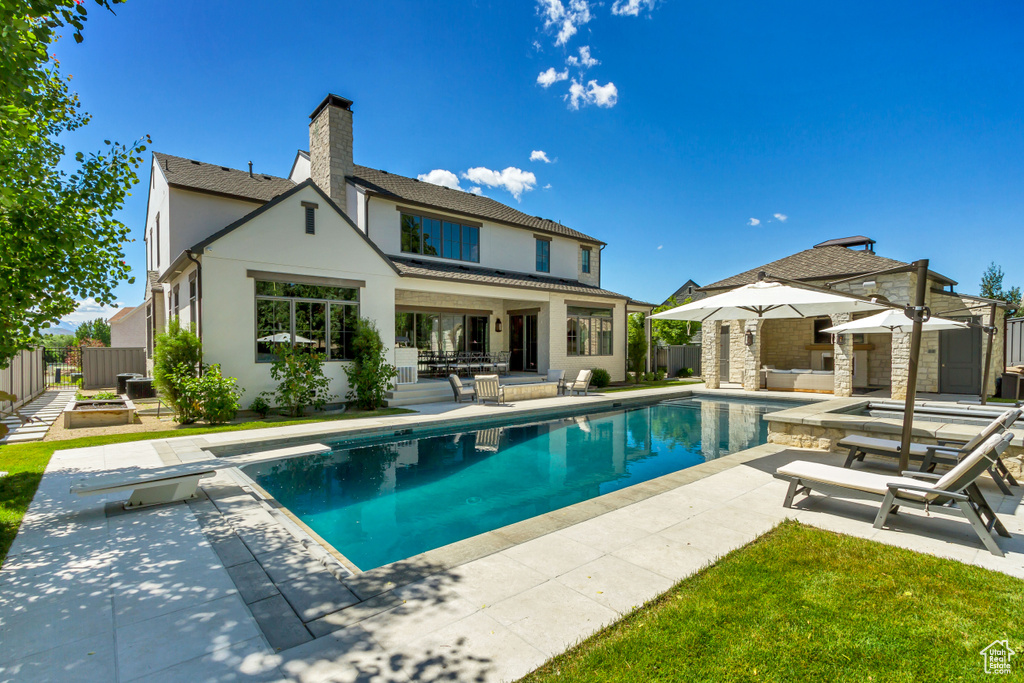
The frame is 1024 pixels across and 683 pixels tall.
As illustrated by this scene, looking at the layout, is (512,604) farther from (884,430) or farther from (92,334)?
(92,334)

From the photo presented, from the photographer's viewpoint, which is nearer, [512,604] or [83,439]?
[512,604]

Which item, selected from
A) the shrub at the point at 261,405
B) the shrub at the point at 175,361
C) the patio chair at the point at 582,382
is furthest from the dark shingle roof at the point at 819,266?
the shrub at the point at 175,361

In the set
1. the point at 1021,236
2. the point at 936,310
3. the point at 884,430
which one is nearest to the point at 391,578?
the point at 884,430

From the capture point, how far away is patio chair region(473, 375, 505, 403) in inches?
564

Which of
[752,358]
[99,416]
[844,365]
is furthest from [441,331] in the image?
[844,365]

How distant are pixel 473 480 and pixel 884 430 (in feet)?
22.7

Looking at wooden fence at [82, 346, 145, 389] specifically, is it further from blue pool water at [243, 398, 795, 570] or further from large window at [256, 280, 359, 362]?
blue pool water at [243, 398, 795, 570]

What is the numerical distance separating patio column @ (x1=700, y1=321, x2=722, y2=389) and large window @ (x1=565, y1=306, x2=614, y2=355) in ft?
13.8

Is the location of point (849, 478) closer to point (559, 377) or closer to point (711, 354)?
point (559, 377)

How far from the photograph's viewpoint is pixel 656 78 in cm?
1731

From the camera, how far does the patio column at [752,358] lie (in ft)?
61.6

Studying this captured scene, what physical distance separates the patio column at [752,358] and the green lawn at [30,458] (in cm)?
1490

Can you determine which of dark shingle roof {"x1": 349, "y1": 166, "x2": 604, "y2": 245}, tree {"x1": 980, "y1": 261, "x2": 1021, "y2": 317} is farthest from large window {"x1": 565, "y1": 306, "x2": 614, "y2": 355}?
tree {"x1": 980, "y1": 261, "x2": 1021, "y2": 317}

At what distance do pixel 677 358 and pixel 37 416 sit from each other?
26.3 m
